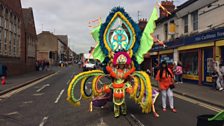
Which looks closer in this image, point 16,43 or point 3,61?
point 3,61

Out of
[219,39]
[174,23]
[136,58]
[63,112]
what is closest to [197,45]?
[219,39]

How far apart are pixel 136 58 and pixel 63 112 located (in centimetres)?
307

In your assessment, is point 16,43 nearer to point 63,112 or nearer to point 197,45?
point 197,45

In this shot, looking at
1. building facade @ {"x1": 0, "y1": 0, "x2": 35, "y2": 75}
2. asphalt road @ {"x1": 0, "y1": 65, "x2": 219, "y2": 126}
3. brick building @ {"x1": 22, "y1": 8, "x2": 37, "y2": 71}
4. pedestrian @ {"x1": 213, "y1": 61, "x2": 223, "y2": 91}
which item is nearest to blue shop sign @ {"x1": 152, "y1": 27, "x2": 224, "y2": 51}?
pedestrian @ {"x1": 213, "y1": 61, "x2": 223, "y2": 91}

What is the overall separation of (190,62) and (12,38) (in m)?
19.6

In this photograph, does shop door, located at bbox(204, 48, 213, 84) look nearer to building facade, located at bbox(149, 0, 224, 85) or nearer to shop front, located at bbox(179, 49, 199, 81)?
building facade, located at bbox(149, 0, 224, 85)

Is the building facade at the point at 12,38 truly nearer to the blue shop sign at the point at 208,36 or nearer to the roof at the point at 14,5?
the roof at the point at 14,5

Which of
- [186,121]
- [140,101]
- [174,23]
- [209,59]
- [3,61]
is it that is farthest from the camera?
[3,61]

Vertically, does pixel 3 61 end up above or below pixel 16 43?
below

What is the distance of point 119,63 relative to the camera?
8750mm

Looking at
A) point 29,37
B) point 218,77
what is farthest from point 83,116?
point 29,37

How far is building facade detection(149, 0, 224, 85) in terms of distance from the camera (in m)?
17.7

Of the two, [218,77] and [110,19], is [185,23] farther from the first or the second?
[110,19]

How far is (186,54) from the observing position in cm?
2269
